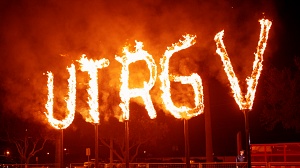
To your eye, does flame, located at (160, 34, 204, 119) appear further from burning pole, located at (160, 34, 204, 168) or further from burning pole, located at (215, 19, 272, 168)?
burning pole, located at (215, 19, 272, 168)

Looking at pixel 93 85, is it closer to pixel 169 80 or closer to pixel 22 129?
pixel 169 80

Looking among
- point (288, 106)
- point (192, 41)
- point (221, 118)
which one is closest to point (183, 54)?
point (288, 106)

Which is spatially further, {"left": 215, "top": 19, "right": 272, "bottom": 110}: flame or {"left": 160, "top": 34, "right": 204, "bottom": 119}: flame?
{"left": 160, "top": 34, "right": 204, "bottom": 119}: flame

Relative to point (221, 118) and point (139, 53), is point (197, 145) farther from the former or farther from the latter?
point (139, 53)

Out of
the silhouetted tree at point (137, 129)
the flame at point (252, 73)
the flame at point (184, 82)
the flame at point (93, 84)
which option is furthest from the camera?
the silhouetted tree at point (137, 129)

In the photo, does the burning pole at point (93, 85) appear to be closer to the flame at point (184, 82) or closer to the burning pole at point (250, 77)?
the flame at point (184, 82)

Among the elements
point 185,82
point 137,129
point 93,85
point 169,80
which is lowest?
point 137,129

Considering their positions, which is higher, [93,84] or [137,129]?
[93,84]

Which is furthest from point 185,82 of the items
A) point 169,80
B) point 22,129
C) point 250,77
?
point 22,129

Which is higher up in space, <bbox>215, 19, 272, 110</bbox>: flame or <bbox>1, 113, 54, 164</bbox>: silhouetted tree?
<bbox>215, 19, 272, 110</bbox>: flame

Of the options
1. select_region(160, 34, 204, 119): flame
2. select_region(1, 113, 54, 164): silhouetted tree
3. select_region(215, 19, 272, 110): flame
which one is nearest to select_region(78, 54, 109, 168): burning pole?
select_region(160, 34, 204, 119): flame

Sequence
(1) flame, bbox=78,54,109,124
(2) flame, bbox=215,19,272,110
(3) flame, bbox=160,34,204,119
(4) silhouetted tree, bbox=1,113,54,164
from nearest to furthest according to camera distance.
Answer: (2) flame, bbox=215,19,272,110
(3) flame, bbox=160,34,204,119
(1) flame, bbox=78,54,109,124
(4) silhouetted tree, bbox=1,113,54,164

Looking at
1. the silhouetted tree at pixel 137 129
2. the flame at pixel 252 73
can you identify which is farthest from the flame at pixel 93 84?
the silhouetted tree at pixel 137 129

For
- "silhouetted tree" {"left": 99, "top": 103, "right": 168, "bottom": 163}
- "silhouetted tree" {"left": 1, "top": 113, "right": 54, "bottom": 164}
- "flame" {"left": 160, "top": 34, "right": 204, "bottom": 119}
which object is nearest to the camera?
"flame" {"left": 160, "top": 34, "right": 204, "bottom": 119}
